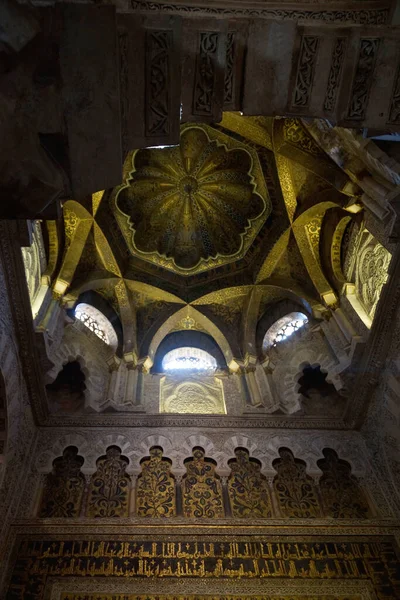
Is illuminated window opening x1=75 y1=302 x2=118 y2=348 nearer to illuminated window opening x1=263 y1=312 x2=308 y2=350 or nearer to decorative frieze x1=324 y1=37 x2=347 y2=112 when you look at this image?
illuminated window opening x1=263 y1=312 x2=308 y2=350

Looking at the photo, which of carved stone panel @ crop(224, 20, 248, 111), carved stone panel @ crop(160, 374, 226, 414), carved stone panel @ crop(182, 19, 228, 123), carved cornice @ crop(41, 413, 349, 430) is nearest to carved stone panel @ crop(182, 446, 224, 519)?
carved cornice @ crop(41, 413, 349, 430)

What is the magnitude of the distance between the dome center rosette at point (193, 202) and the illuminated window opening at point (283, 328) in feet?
5.72

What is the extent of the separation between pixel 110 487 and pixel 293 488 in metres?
2.63

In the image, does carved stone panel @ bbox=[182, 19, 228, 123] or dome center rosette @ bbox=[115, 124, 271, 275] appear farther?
dome center rosette @ bbox=[115, 124, 271, 275]

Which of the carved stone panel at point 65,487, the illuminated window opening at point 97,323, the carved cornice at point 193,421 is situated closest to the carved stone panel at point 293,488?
the carved cornice at point 193,421

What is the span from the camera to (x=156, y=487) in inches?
246

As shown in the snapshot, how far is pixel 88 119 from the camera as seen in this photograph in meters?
3.41

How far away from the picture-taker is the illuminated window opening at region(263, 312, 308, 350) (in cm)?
841

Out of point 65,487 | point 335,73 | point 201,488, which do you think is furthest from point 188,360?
point 335,73

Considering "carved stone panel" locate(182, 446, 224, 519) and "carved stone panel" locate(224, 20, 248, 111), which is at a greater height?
"carved stone panel" locate(224, 20, 248, 111)

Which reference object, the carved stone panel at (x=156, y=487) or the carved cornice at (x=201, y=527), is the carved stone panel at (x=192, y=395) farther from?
the carved cornice at (x=201, y=527)

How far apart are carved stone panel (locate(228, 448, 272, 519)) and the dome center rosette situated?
433 cm

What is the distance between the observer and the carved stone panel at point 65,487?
590 cm

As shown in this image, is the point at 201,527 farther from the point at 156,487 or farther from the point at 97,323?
the point at 97,323
